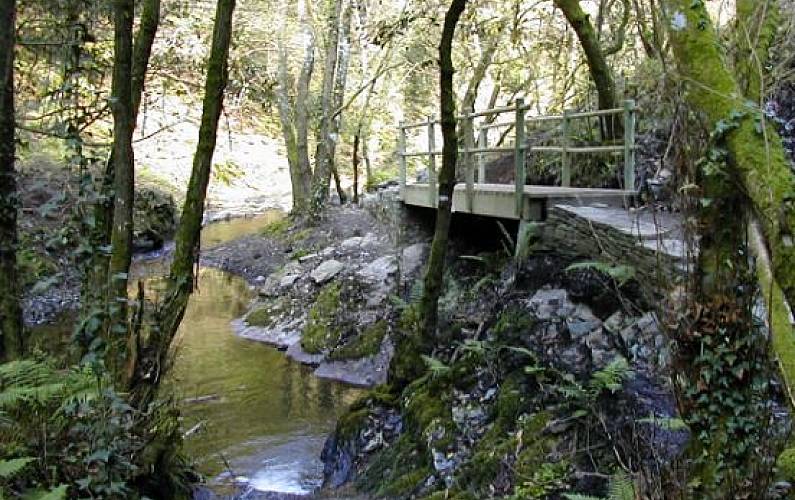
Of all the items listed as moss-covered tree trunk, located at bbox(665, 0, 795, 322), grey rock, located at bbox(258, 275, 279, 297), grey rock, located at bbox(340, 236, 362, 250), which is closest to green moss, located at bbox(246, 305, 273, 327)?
grey rock, located at bbox(258, 275, 279, 297)

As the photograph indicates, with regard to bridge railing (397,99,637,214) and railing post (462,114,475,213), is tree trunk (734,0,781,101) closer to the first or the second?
bridge railing (397,99,637,214)

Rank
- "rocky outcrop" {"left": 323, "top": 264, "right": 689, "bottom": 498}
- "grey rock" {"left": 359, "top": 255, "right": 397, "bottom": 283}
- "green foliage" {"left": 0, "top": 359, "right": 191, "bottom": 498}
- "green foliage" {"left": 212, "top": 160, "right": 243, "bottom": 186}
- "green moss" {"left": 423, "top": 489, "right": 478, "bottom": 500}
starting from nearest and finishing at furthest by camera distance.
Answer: "green foliage" {"left": 0, "top": 359, "right": 191, "bottom": 498} < "rocky outcrop" {"left": 323, "top": 264, "right": 689, "bottom": 498} < "green moss" {"left": 423, "top": 489, "right": 478, "bottom": 500} < "grey rock" {"left": 359, "top": 255, "right": 397, "bottom": 283} < "green foliage" {"left": 212, "top": 160, "right": 243, "bottom": 186}

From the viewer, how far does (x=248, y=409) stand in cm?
948

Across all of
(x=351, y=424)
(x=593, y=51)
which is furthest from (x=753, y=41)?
(x=593, y=51)

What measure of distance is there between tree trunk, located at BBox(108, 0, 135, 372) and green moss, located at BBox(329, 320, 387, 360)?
5793 mm

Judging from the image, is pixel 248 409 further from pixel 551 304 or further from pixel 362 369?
pixel 551 304

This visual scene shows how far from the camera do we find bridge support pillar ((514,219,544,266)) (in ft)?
28.1

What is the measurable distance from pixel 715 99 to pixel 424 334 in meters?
4.90

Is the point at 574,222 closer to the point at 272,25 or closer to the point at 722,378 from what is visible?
the point at 722,378

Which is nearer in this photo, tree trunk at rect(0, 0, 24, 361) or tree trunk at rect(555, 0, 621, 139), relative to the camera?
tree trunk at rect(0, 0, 24, 361)

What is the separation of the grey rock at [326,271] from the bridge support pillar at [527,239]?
6.05m

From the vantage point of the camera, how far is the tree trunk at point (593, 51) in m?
10.7

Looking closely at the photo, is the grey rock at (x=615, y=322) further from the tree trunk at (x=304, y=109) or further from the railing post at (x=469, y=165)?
the tree trunk at (x=304, y=109)

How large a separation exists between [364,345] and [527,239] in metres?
3.77
